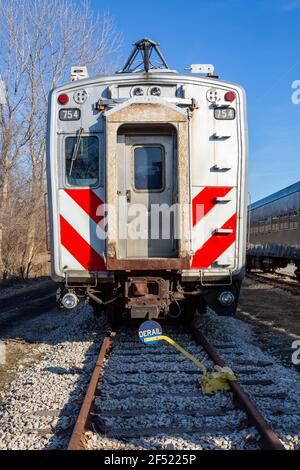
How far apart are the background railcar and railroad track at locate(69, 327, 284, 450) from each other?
37.1 ft

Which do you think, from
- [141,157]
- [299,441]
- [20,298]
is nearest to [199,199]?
[141,157]

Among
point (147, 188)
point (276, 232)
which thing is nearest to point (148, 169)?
point (147, 188)

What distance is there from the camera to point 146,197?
288 inches

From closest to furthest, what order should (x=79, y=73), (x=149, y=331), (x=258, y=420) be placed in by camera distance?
(x=258, y=420)
(x=149, y=331)
(x=79, y=73)

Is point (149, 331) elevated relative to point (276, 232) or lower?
lower

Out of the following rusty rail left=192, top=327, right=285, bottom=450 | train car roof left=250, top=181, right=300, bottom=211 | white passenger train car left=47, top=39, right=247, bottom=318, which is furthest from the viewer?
train car roof left=250, top=181, right=300, bottom=211

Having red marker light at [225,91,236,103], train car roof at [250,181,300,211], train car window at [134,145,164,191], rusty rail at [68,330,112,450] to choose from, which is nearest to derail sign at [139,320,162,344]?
rusty rail at [68,330,112,450]

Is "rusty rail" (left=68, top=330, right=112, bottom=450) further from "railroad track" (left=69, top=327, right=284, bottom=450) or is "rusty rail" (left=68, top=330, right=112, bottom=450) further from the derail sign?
the derail sign

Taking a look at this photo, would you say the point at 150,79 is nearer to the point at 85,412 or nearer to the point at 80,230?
the point at 80,230

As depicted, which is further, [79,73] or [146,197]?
[79,73]

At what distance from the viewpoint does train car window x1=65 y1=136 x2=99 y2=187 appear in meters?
7.09

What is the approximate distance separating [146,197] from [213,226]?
1.03m

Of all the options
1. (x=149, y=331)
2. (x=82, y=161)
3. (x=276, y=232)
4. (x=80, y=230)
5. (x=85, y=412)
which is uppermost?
(x=82, y=161)

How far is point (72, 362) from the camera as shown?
21.9 ft
